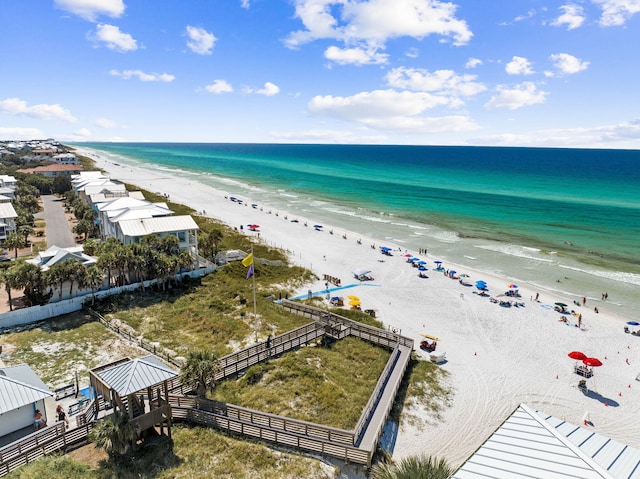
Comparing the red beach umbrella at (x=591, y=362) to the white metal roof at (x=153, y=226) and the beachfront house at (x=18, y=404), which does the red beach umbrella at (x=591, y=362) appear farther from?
the white metal roof at (x=153, y=226)

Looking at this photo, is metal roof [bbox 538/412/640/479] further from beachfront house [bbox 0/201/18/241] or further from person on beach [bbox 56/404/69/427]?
beachfront house [bbox 0/201/18/241]

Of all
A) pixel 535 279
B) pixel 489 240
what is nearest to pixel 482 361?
pixel 535 279

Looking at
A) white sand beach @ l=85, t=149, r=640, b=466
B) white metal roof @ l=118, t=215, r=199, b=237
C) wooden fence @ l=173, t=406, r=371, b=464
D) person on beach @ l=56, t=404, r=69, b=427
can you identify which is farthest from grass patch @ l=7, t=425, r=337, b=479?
white metal roof @ l=118, t=215, r=199, b=237

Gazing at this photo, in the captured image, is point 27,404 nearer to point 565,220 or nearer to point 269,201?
point 269,201

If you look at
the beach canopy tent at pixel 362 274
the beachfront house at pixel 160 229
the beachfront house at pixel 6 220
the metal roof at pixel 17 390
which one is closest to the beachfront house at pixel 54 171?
the beachfront house at pixel 6 220

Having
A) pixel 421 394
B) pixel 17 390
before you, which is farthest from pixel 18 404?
pixel 421 394

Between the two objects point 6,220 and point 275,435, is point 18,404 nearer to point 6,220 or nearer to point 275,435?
point 275,435
